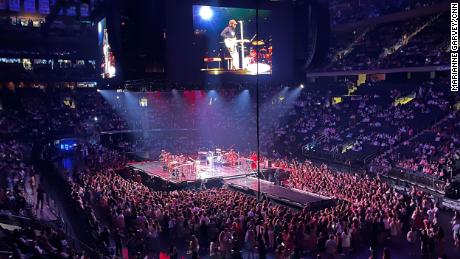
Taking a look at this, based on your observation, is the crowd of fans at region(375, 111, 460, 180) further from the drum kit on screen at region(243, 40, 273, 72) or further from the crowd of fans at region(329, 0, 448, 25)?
the crowd of fans at region(329, 0, 448, 25)

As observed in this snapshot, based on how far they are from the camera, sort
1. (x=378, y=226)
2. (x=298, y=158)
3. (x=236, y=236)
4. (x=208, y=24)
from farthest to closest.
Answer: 1. (x=298, y=158)
2. (x=208, y=24)
3. (x=378, y=226)
4. (x=236, y=236)

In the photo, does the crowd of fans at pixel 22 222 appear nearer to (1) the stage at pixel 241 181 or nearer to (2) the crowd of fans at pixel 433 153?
(1) the stage at pixel 241 181

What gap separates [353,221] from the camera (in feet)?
41.9

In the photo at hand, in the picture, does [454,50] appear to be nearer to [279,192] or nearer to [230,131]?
[279,192]

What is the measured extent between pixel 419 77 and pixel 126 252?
25562mm

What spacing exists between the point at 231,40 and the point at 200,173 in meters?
8.47

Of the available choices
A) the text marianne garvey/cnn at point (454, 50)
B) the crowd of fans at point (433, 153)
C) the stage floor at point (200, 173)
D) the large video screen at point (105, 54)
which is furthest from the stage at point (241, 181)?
the text marianne garvey/cnn at point (454, 50)

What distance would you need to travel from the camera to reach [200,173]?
21969 mm

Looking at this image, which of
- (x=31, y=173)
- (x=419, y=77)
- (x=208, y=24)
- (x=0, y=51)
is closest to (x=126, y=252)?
(x=208, y=24)

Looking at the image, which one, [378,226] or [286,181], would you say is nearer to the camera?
[378,226]

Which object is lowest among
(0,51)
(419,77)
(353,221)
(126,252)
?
(126,252)

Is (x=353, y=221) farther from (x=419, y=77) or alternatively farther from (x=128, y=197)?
(x=419, y=77)

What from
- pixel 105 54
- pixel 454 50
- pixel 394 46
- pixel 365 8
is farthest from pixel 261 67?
pixel 365 8

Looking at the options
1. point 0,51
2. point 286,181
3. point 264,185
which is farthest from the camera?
point 0,51
